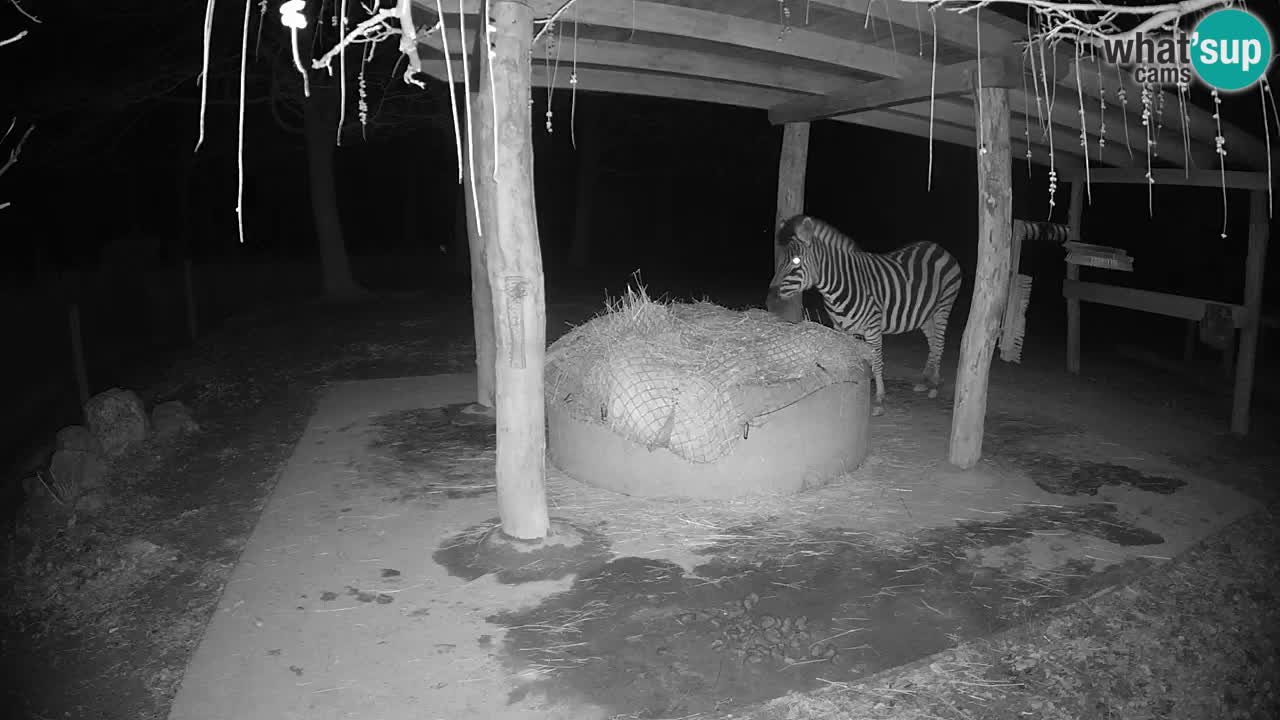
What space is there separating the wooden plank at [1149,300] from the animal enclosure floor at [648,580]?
172 centimetres

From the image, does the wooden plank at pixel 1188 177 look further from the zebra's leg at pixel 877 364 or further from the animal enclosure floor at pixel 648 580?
the zebra's leg at pixel 877 364

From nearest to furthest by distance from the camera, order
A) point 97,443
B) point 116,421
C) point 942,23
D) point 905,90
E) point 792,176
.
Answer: point 942,23 → point 905,90 → point 97,443 → point 116,421 → point 792,176

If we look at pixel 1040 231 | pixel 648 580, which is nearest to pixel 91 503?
pixel 648 580

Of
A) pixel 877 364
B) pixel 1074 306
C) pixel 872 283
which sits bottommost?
pixel 877 364

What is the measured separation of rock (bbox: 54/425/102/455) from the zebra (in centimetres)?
518

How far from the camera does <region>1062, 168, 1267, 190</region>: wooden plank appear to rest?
6.24m

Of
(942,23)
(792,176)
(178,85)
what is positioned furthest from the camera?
(178,85)

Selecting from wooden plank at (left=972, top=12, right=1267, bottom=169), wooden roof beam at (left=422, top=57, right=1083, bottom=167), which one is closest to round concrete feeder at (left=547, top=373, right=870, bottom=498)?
wooden plank at (left=972, top=12, right=1267, bottom=169)

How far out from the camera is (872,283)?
7.36 metres

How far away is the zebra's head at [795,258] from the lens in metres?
6.89

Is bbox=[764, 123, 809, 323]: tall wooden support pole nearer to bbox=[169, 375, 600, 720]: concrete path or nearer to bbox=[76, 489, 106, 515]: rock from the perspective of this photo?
bbox=[169, 375, 600, 720]: concrete path

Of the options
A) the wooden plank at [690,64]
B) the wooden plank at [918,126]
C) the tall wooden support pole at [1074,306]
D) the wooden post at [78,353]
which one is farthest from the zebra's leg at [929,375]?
the wooden post at [78,353]

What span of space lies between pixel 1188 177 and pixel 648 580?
5732 mm

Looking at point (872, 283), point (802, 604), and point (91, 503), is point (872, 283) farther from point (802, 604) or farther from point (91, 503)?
point (91, 503)
